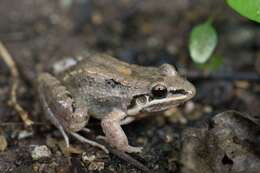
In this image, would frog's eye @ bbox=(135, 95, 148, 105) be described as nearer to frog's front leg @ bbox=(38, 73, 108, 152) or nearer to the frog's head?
the frog's head

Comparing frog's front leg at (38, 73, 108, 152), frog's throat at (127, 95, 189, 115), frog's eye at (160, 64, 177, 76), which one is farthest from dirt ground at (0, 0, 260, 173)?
frog's eye at (160, 64, 177, 76)

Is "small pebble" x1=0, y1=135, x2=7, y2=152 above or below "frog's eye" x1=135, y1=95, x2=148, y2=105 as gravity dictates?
below

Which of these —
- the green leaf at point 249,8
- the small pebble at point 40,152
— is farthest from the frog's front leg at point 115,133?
the green leaf at point 249,8

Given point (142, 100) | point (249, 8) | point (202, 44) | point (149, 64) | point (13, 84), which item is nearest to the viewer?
point (249, 8)

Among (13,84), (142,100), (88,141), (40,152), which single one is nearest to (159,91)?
(142,100)

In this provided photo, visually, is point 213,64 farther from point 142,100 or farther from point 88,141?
point 88,141

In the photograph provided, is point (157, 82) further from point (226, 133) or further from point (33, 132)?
→ point (33, 132)
